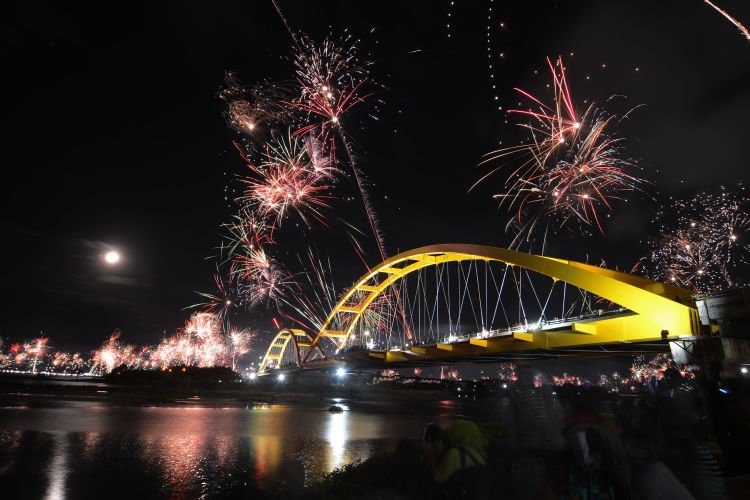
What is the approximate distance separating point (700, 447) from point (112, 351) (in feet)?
405

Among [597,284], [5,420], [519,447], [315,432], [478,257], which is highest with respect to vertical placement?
[478,257]

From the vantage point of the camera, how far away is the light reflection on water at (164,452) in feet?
33.8

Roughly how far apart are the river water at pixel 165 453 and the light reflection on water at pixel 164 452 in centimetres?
3

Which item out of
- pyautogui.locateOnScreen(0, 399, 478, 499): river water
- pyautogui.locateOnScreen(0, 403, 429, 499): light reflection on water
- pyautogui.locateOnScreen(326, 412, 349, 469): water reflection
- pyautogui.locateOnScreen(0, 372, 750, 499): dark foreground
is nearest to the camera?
pyautogui.locateOnScreen(0, 372, 750, 499): dark foreground

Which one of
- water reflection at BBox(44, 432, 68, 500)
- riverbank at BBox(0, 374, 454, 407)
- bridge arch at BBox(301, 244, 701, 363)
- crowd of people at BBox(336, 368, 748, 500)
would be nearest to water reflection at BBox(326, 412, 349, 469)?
water reflection at BBox(44, 432, 68, 500)

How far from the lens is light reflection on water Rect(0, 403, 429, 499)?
10305mm

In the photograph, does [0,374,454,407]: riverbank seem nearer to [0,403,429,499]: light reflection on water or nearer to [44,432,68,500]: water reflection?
[0,403,429,499]: light reflection on water

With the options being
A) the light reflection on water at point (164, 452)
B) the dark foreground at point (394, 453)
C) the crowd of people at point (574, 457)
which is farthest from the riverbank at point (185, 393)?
the crowd of people at point (574, 457)

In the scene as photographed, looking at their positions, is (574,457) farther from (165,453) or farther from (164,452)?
(164,452)

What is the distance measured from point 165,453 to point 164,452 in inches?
8.1

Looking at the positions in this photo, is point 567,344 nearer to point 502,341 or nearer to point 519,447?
point 502,341

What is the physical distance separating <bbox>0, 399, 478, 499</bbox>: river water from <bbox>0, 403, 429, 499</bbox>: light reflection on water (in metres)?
0.03

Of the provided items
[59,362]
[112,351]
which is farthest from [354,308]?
[59,362]

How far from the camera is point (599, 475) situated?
3508 mm
